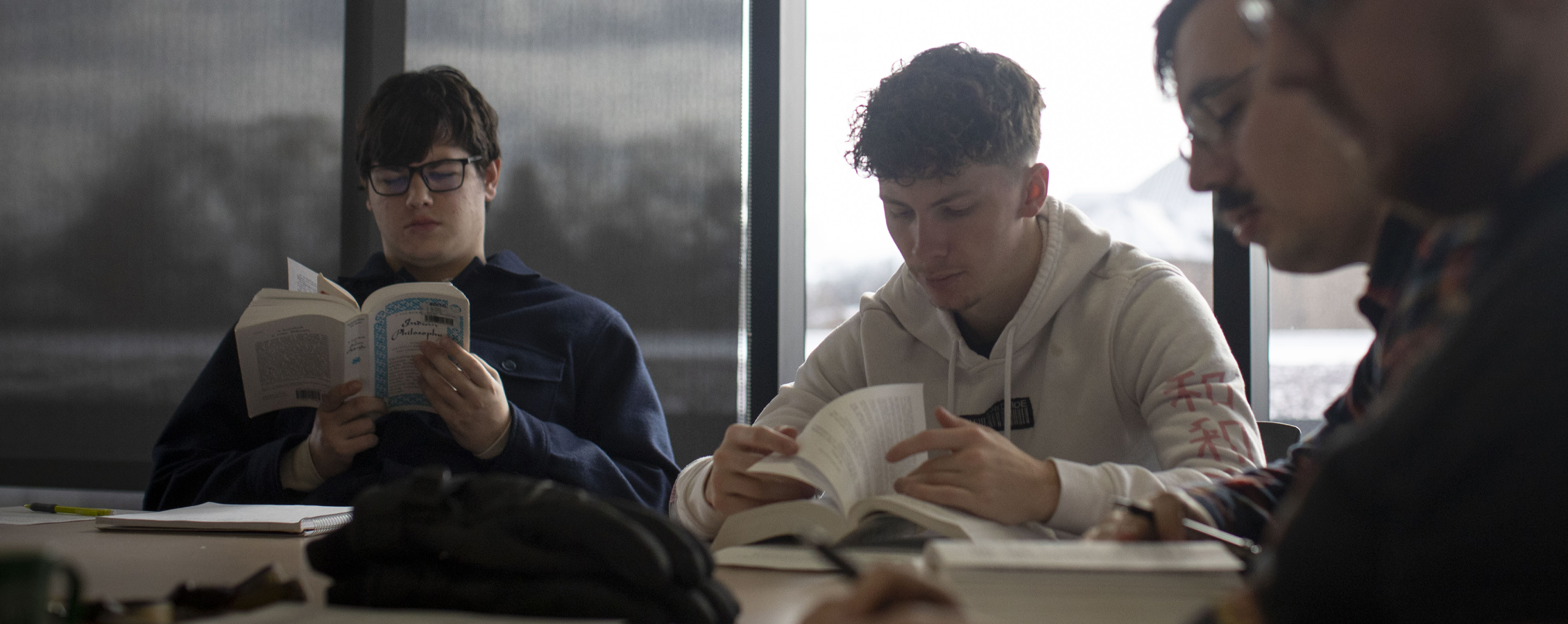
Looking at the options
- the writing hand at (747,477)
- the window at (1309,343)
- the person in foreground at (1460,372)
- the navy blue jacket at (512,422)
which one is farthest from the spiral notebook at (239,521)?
the window at (1309,343)

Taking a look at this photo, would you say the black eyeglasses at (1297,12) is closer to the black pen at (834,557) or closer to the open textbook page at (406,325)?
the black pen at (834,557)

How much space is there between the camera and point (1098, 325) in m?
1.41

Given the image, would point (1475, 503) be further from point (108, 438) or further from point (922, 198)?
point (108, 438)

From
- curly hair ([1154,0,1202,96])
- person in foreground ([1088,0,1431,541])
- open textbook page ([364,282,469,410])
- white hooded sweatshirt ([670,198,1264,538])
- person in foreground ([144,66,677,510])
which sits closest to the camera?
person in foreground ([1088,0,1431,541])

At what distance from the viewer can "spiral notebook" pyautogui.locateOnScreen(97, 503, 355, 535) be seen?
116cm

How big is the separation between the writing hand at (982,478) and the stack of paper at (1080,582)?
29 cm

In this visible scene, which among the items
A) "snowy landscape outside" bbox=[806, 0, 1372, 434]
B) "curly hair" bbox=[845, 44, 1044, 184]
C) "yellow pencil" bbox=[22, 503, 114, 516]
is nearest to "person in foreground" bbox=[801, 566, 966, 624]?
"curly hair" bbox=[845, 44, 1044, 184]

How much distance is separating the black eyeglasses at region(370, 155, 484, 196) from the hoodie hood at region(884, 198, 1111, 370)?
2.54 feet

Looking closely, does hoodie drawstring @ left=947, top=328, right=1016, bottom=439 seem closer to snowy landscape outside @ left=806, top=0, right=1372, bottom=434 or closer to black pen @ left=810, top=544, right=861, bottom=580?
snowy landscape outside @ left=806, top=0, right=1372, bottom=434

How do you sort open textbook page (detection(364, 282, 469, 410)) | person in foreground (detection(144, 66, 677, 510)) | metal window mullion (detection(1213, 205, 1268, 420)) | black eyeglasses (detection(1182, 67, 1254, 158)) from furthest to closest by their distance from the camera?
1. metal window mullion (detection(1213, 205, 1268, 420))
2. person in foreground (detection(144, 66, 677, 510))
3. open textbook page (detection(364, 282, 469, 410))
4. black eyeglasses (detection(1182, 67, 1254, 158))

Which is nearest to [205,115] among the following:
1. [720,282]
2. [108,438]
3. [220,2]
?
[220,2]

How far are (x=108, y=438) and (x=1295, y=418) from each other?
112 inches

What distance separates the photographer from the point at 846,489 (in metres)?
1.02

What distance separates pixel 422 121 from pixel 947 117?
95 cm
